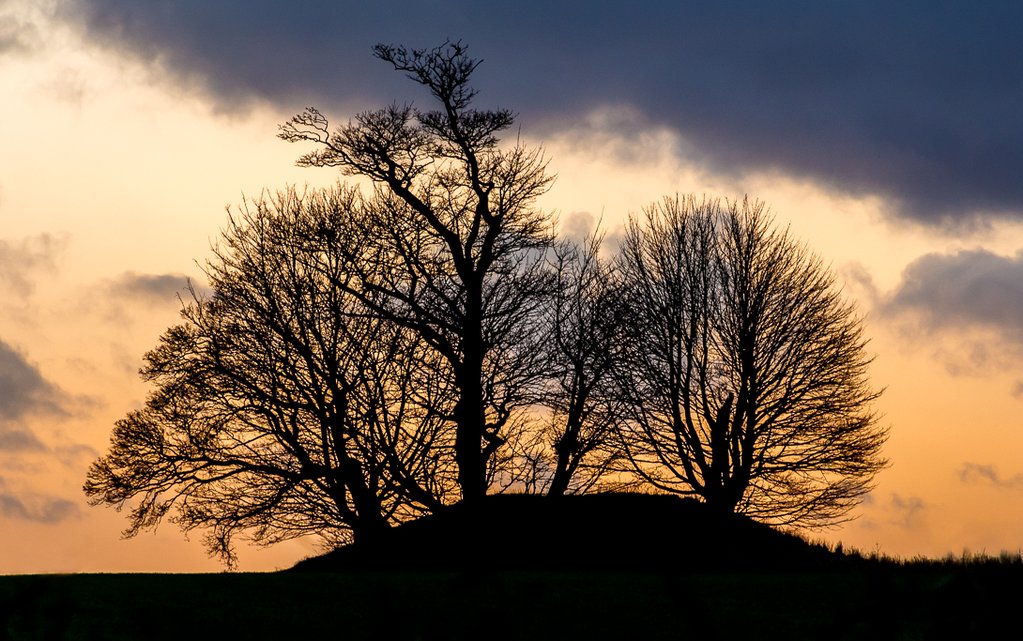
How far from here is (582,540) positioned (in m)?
19.5

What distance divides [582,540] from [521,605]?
35.5 ft

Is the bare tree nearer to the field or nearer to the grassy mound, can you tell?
the grassy mound

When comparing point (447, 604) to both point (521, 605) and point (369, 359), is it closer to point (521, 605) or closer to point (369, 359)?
point (521, 605)

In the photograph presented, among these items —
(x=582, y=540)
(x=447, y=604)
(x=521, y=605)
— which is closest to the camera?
(x=447, y=604)

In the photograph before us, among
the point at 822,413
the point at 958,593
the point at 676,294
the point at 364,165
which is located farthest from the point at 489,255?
the point at 958,593

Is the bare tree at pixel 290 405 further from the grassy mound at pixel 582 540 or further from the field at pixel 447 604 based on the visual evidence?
the field at pixel 447 604

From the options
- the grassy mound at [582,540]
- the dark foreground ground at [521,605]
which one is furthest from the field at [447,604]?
the grassy mound at [582,540]

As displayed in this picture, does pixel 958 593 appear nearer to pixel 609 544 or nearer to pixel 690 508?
pixel 609 544

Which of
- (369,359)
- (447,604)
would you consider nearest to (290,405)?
(369,359)

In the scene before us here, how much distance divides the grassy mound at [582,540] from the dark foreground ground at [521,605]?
13.8 feet

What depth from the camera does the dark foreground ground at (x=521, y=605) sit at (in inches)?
72.0

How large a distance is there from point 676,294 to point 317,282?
35.7ft

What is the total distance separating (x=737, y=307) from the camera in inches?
1171

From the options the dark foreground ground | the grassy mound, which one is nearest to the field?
the dark foreground ground
